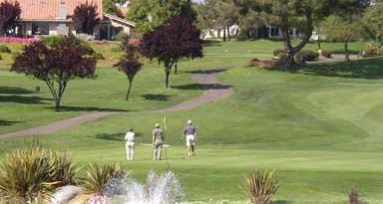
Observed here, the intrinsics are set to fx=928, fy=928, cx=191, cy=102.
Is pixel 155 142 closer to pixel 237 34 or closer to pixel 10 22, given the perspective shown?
pixel 10 22

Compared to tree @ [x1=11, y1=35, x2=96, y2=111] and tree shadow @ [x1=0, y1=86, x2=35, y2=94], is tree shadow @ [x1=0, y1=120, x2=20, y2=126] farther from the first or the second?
tree shadow @ [x1=0, y1=86, x2=35, y2=94]

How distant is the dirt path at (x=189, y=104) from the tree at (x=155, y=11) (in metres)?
41.2

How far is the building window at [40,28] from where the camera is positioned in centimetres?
11856

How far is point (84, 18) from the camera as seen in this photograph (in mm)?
112438

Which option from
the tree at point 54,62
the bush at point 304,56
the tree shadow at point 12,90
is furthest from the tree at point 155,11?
the tree at point 54,62

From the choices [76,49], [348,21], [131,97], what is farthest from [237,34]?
[76,49]

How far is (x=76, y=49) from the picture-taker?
193 ft

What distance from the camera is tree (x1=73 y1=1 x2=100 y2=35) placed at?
367 feet

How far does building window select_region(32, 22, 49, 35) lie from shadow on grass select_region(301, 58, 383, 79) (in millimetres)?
41347

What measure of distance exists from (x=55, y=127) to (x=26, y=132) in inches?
105

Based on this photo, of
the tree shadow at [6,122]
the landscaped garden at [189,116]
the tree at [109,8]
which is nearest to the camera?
the landscaped garden at [189,116]

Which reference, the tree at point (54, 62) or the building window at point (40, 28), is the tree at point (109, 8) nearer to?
the building window at point (40, 28)

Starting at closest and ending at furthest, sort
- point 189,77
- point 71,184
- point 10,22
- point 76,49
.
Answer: point 71,184
point 76,49
point 189,77
point 10,22

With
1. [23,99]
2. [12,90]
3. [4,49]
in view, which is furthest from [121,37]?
[23,99]
